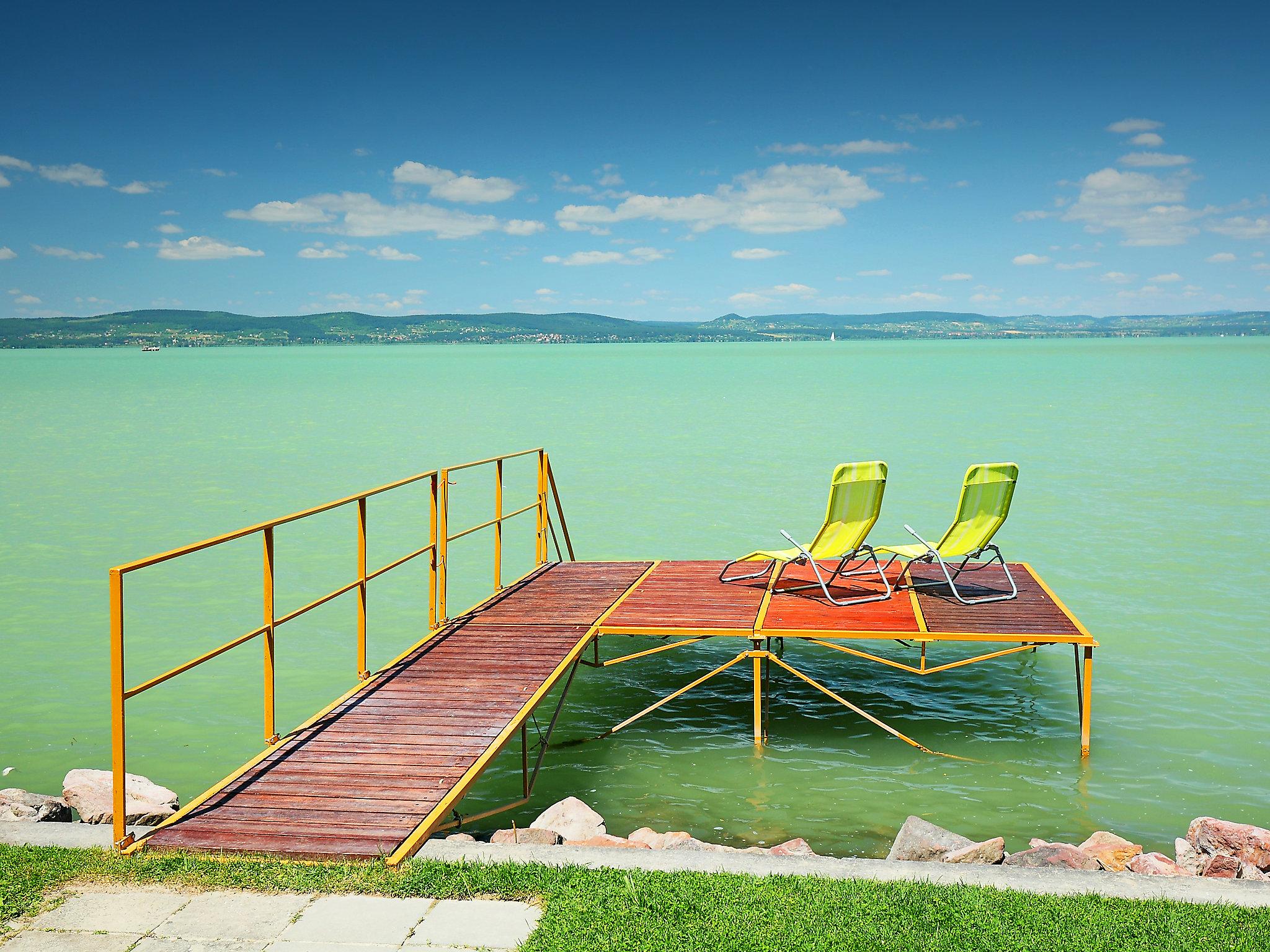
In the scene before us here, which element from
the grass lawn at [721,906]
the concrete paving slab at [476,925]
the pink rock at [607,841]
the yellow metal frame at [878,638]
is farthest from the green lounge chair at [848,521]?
the concrete paving slab at [476,925]

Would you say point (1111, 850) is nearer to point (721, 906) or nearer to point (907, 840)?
point (907, 840)

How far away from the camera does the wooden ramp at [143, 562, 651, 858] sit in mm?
4609

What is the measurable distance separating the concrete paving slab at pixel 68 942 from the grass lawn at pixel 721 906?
0.19 meters

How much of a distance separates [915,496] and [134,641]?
49.2 ft

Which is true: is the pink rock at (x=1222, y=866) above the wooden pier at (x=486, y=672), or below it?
below

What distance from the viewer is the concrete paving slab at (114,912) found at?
382cm

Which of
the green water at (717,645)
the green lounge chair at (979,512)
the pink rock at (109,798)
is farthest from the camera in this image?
the green lounge chair at (979,512)

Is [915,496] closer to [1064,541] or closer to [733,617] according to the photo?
[1064,541]

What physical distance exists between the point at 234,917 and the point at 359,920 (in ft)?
1.50

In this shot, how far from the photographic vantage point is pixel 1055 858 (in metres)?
5.25

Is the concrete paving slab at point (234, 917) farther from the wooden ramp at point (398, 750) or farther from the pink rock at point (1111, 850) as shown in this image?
the pink rock at point (1111, 850)

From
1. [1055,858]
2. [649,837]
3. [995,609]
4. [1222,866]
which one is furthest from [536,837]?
[995,609]

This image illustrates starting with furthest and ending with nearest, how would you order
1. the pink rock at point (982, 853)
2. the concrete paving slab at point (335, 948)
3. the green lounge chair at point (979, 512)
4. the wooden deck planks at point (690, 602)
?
1. the green lounge chair at point (979, 512)
2. the wooden deck planks at point (690, 602)
3. the pink rock at point (982, 853)
4. the concrete paving slab at point (335, 948)

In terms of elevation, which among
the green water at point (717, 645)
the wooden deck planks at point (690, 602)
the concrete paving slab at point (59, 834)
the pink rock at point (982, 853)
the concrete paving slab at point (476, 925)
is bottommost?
the green water at point (717, 645)
